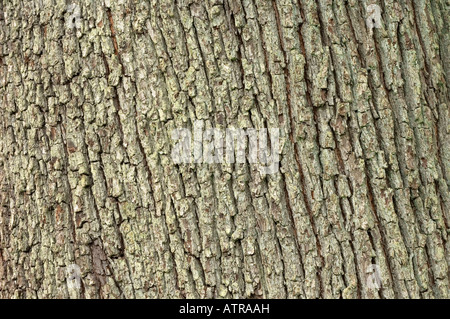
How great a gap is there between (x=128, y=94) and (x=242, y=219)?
660 millimetres

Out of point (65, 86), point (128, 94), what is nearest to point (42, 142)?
point (65, 86)

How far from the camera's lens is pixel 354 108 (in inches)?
80.8

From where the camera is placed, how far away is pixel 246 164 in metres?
2.03

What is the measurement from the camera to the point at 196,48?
2.06 meters

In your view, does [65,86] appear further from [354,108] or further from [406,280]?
[406,280]

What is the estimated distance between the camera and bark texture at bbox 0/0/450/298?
201cm

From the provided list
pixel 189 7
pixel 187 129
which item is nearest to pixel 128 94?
pixel 187 129

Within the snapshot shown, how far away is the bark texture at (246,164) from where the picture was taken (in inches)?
79.2

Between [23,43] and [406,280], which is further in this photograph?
[23,43]

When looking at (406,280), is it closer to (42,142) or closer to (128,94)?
(128,94)
